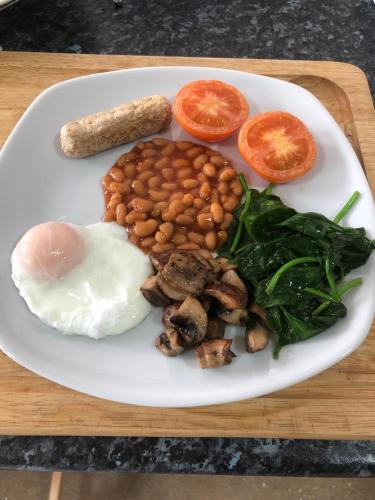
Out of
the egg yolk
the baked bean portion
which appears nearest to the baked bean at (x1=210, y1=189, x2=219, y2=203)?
the baked bean portion

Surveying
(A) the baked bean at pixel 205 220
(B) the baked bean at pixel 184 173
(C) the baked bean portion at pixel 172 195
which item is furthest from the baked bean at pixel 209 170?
(A) the baked bean at pixel 205 220

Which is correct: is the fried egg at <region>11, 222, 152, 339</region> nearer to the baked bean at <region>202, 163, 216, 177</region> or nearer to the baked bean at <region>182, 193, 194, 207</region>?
the baked bean at <region>182, 193, 194, 207</region>

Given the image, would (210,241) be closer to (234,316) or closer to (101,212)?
(234,316)

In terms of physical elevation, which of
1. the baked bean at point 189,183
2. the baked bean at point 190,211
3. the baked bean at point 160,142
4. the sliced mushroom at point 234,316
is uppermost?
the baked bean at point 160,142

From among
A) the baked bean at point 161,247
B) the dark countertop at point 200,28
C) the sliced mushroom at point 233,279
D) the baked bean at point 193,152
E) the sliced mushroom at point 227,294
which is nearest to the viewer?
the sliced mushroom at point 227,294

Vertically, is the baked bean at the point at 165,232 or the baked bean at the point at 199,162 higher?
the baked bean at the point at 199,162

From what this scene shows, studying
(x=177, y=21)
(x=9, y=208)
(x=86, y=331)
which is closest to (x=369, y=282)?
(x=86, y=331)

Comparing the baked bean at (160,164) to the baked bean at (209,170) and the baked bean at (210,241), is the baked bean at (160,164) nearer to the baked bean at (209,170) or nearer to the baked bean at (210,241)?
the baked bean at (209,170)
